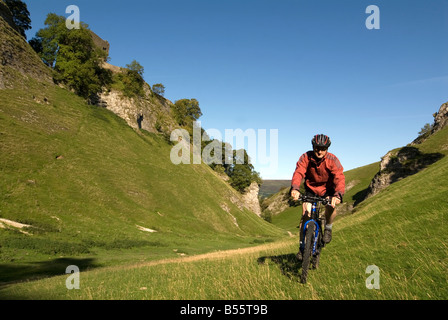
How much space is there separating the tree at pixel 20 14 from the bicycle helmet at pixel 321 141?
91.6m

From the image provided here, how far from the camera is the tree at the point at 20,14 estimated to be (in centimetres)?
7000

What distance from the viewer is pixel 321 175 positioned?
27.5ft

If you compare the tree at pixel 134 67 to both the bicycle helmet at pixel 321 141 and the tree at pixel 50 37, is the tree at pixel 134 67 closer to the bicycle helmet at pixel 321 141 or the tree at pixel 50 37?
the tree at pixel 50 37

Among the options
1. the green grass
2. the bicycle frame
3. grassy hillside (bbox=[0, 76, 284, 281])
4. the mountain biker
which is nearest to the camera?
the green grass

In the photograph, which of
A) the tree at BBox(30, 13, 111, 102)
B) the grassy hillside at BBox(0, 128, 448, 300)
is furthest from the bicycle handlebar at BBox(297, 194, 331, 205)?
the tree at BBox(30, 13, 111, 102)

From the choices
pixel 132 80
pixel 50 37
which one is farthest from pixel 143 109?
pixel 50 37

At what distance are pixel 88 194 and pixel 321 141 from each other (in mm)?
39132

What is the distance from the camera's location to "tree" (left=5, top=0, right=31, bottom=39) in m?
70.0

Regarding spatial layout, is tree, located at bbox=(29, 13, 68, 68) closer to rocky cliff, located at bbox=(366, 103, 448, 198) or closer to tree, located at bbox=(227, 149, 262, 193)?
tree, located at bbox=(227, 149, 262, 193)

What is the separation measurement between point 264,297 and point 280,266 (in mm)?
Result: 3343

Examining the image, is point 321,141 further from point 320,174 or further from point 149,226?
point 149,226

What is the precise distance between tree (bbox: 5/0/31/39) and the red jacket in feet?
300

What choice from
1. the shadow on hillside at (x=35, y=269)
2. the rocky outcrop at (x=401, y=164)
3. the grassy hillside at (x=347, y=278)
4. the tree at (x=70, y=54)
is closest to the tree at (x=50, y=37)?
the tree at (x=70, y=54)
